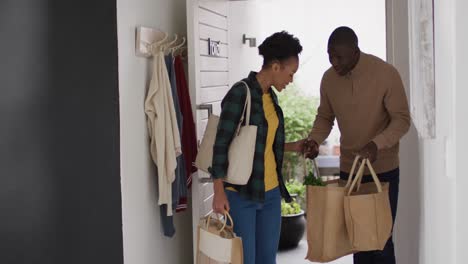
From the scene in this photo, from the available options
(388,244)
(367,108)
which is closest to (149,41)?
(367,108)

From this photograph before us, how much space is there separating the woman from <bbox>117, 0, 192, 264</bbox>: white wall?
0.39 metres

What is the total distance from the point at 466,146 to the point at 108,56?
1.76 metres

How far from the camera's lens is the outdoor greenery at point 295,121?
627 cm

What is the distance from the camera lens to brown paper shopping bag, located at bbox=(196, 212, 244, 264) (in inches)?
111

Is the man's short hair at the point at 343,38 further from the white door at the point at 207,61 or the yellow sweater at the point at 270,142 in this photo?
the white door at the point at 207,61

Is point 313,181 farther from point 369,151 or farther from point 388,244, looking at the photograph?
point 388,244

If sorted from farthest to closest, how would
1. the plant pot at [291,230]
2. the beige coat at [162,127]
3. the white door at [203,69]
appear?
the plant pot at [291,230], the white door at [203,69], the beige coat at [162,127]

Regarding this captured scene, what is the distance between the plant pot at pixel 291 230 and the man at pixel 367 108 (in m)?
2.24

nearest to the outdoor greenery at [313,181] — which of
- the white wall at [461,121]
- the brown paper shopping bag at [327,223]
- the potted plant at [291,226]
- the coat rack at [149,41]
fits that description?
the brown paper shopping bag at [327,223]

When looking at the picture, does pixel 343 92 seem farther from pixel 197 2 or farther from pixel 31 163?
pixel 31 163

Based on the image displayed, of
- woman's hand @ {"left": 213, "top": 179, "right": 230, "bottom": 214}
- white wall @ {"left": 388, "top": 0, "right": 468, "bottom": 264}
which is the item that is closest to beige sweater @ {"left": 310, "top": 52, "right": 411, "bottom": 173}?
white wall @ {"left": 388, "top": 0, "right": 468, "bottom": 264}

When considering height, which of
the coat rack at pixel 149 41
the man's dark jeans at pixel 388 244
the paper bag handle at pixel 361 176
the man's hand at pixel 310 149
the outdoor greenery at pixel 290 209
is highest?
the coat rack at pixel 149 41

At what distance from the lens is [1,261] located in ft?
7.65

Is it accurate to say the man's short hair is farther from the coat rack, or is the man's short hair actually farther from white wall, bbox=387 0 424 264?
the coat rack
